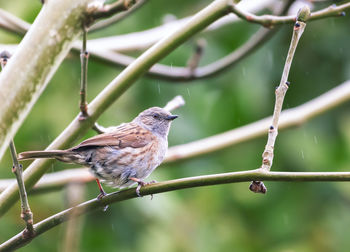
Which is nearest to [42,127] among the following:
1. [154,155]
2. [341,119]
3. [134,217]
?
[134,217]

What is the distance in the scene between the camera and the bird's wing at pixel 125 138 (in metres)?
4.15

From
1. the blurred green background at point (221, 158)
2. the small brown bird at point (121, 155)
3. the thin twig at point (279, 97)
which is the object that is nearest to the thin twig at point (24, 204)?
the thin twig at point (279, 97)

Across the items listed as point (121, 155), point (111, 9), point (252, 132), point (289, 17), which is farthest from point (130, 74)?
point (252, 132)

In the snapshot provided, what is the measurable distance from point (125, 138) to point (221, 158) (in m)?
1.96

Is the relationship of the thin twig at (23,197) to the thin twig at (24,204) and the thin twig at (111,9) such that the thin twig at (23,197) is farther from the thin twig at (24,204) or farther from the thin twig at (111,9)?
the thin twig at (111,9)

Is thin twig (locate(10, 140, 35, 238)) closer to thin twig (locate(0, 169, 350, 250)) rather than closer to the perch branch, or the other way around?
thin twig (locate(0, 169, 350, 250))

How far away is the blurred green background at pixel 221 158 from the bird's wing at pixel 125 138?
92 cm

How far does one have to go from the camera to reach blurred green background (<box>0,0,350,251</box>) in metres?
5.85

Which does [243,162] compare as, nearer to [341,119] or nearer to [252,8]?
[341,119]

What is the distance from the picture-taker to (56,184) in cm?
392

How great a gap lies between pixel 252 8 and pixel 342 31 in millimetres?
1659

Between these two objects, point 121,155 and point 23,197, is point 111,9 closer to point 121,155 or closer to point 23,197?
point 23,197

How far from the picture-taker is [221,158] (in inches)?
245

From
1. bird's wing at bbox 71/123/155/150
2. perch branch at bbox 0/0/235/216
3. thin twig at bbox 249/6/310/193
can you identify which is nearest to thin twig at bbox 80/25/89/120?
perch branch at bbox 0/0/235/216
